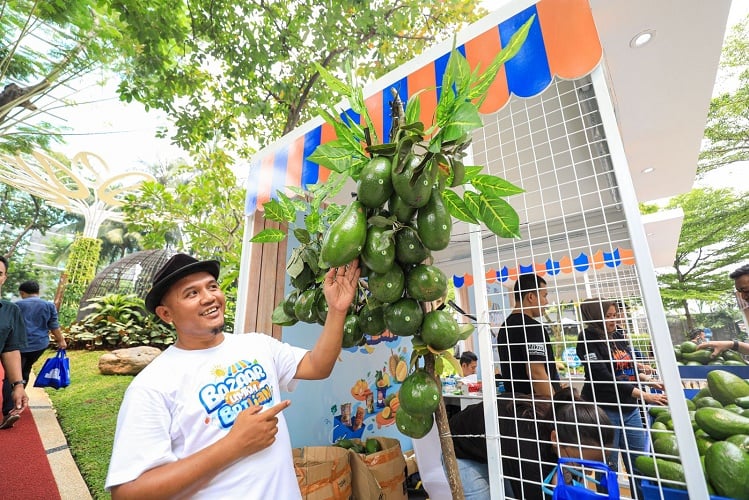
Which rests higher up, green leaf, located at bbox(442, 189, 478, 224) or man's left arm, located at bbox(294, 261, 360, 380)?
green leaf, located at bbox(442, 189, 478, 224)

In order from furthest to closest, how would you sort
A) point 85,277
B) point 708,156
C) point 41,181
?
point 41,181 → point 85,277 → point 708,156

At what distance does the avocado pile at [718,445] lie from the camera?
1323mm

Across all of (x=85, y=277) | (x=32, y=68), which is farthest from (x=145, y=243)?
(x=85, y=277)

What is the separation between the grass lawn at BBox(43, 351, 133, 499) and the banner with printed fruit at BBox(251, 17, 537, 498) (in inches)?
152

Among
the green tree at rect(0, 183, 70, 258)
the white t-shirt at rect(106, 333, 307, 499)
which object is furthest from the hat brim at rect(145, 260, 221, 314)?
the green tree at rect(0, 183, 70, 258)

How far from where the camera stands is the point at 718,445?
56.2 inches

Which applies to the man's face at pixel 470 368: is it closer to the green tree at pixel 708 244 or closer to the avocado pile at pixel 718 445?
the avocado pile at pixel 718 445

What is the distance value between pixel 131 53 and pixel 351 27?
297cm

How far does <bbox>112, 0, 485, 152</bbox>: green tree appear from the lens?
170 inches

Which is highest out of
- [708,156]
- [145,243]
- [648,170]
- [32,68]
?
[32,68]

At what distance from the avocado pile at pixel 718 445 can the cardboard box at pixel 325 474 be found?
182 centimetres

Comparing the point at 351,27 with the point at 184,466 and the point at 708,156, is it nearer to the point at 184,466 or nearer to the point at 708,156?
the point at 184,466

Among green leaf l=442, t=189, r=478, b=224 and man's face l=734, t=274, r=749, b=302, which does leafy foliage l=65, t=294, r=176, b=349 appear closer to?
green leaf l=442, t=189, r=478, b=224

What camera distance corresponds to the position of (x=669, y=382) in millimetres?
1243
